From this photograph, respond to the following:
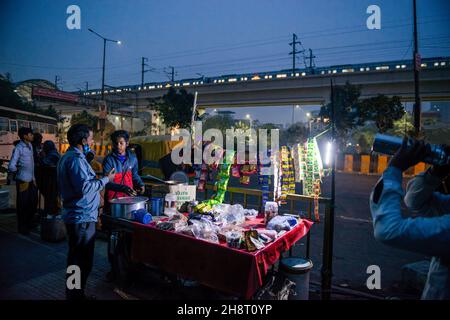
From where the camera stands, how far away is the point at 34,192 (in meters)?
5.93

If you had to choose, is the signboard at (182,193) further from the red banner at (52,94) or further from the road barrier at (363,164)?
the red banner at (52,94)

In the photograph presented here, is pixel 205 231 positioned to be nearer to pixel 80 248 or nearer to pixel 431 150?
pixel 80 248

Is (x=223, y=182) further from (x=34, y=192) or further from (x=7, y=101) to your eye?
(x=7, y=101)

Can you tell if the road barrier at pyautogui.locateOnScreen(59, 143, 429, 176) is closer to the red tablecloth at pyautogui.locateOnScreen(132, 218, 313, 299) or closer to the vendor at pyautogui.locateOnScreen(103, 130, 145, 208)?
the red tablecloth at pyautogui.locateOnScreen(132, 218, 313, 299)

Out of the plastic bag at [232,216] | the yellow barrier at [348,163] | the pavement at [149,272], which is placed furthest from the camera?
the yellow barrier at [348,163]

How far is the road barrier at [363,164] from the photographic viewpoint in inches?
772

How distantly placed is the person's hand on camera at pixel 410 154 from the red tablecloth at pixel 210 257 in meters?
1.60

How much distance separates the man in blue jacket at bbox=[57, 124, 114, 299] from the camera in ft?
10.3

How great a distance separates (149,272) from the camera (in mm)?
4129

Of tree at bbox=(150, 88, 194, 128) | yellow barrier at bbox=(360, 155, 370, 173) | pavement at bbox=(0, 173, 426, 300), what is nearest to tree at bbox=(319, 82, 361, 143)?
yellow barrier at bbox=(360, 155, 370, 173)

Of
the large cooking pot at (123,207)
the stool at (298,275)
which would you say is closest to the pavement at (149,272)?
the stool at (298,275)

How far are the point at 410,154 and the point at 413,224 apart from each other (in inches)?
14.4

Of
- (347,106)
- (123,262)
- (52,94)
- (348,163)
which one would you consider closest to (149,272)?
(123,262)
